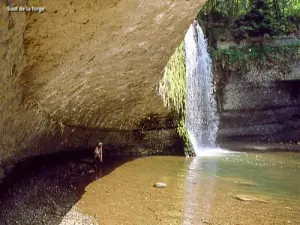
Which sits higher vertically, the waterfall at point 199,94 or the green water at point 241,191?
the waterfall at point 199,94

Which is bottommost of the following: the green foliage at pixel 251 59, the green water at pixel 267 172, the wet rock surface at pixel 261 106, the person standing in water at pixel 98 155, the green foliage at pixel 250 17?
the green water at pixel 267 172

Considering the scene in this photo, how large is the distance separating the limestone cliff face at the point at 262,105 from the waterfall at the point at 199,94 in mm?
1177

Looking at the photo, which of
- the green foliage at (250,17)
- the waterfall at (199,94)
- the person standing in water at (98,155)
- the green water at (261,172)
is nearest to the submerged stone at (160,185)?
the green water at (261,172)

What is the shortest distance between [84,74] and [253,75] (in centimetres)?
921

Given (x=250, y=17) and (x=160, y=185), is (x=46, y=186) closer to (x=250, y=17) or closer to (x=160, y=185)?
(x=160, y=185)

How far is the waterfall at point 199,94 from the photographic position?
901 centimetres

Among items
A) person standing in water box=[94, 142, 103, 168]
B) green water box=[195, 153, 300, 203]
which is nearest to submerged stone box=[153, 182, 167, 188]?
green water box=[195, 153, 300, 203]

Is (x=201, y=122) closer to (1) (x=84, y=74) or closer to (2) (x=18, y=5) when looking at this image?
(1) (x=84, y=74)

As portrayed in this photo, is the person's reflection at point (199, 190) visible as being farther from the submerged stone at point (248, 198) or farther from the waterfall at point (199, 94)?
the waterfall at point (199, 94)

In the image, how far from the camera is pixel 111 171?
5801 mm

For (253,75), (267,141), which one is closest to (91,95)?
(253,75)

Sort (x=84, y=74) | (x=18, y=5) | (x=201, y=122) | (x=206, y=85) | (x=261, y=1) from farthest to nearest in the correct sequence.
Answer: (x=261, y=1)
(x=206, y=85)
(x=201, y=122)
(x=84, y=74)
(x=18, y=5)

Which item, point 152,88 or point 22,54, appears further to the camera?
point 152,88

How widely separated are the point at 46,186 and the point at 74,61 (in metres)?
1.72
